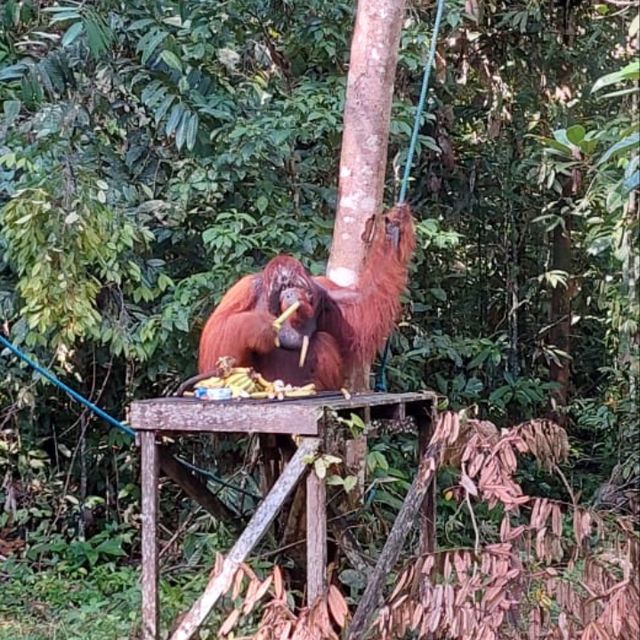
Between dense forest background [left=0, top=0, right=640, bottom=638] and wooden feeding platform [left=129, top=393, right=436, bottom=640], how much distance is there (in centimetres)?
84

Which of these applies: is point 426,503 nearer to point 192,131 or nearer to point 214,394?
point 214,394

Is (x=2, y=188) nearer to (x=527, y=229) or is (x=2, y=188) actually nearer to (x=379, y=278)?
(x=379, y=278)

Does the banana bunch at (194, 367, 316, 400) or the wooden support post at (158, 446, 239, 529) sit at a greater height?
the banana bunch at (194, 367, 316, 400)

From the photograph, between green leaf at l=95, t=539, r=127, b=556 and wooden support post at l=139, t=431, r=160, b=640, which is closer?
wooden support post at l=139, t=431, r=160, b=640

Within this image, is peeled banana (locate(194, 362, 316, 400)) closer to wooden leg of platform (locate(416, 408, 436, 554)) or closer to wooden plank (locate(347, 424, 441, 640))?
wooden plank (locate(347, 424, 441, 640))

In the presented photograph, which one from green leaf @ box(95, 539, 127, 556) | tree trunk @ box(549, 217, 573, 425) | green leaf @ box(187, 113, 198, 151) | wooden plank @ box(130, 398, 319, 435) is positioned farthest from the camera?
tree trunk @ box(549, 217, 573, 425)

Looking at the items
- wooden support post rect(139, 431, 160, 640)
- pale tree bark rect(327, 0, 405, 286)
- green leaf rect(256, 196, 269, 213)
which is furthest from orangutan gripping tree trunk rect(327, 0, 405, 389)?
wooden support post rect(139, 431, 160, 640)

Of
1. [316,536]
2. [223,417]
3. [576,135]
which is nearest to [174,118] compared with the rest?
[223,417]

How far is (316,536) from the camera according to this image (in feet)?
9.55

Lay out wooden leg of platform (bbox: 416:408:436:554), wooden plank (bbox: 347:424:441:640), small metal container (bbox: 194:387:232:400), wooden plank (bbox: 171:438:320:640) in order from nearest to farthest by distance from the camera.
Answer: wooden plank (bbox: 171:438:320:640) < wooden plank (bbox: 347:424:441:640) < small metal container (bbox: 194:387:232:400) < wooden leg of platform (bbox: 416:408:436:554)

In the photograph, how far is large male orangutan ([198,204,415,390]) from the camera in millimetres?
3457

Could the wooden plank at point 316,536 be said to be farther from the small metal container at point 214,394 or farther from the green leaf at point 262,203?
the green leaf at point 262,203

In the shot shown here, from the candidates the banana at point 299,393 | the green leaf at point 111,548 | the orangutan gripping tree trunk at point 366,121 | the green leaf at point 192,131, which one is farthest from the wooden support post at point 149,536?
the green leaf at point 111,548

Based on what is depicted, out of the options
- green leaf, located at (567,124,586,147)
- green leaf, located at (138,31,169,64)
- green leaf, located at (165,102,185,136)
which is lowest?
green leaf, located at (567,124,586,147)
